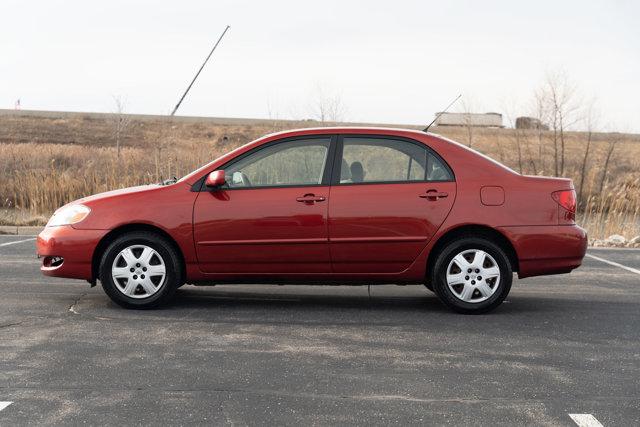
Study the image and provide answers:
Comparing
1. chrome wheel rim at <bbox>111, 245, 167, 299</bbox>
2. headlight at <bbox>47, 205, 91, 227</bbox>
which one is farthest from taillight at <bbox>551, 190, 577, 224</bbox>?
headlight at <bbox>47, 205, 91, 227</bbox>

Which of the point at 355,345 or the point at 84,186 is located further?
the point at 84,186

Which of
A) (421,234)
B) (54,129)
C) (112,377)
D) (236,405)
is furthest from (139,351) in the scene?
(54,129)

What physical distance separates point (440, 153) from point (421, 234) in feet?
2.47

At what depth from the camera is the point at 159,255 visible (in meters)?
7.28

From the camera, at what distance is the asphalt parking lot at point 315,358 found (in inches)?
177

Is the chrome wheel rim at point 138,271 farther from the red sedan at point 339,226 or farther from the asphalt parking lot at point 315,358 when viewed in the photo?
the asphalt parking lot at point 315,358

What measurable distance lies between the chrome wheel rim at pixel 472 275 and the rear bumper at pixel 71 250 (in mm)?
3086

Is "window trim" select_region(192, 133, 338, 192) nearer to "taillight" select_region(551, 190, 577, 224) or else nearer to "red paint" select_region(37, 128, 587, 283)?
"red paint" select_region(37, 128, 587, 283)

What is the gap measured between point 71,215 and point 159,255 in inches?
36.1

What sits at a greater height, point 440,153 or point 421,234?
point 440,153

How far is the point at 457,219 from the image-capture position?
7160 mm

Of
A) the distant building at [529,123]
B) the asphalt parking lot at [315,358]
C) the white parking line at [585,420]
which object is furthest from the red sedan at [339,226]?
the distant building at [529,123]

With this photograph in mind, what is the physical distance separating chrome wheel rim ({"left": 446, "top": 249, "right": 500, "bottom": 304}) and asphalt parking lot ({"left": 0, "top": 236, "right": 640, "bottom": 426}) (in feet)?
0.72

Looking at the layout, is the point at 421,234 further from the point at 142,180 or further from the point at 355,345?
the point at 142,180
